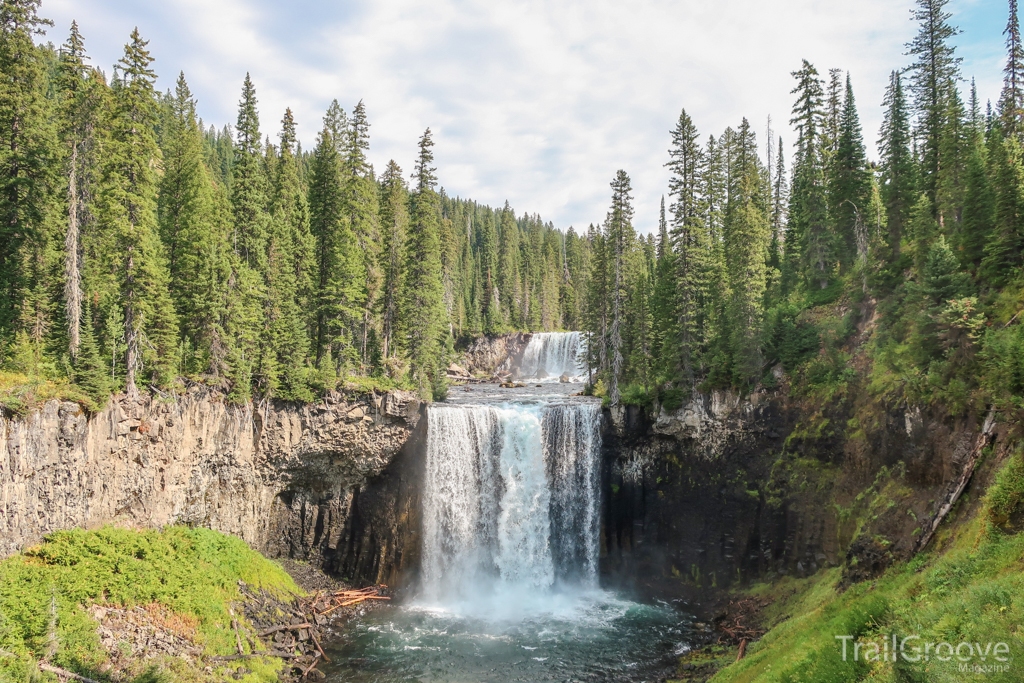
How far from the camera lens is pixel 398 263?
4097cm

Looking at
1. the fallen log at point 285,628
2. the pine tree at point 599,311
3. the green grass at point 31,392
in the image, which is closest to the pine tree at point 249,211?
the green grass at point 31,392

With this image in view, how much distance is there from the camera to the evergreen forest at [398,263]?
2447cm

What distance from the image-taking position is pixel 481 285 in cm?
9556

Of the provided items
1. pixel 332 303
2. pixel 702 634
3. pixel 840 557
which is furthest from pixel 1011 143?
pixel 332 303

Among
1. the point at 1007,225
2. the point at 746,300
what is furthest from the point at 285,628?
the point at 1007,225

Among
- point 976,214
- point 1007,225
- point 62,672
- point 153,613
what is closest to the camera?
point 62,672

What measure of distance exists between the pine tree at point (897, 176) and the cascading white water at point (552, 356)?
40.5m

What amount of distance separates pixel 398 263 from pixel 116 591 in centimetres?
2577

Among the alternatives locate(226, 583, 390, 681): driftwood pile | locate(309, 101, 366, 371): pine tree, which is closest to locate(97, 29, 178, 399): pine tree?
locate(309, 101, 366, 371): pine tree

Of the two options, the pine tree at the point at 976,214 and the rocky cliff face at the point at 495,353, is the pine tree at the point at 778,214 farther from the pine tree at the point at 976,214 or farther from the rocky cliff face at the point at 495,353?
the rocky cliff face at the point at 495,353

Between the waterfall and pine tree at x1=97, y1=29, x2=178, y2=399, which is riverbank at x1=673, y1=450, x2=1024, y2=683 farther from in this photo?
pine tree at x1=97, y1=29, x2=178, y2=399

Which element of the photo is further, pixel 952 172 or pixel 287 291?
pixel 287 291

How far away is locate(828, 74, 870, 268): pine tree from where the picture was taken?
39125 millimetres

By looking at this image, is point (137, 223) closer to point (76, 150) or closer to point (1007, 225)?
point (76, 150)
